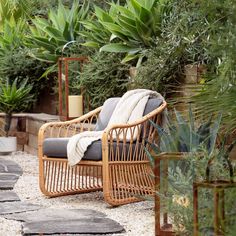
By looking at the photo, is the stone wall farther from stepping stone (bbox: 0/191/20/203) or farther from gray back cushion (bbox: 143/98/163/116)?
gray back cushion (bbox: 143/98/163/116)

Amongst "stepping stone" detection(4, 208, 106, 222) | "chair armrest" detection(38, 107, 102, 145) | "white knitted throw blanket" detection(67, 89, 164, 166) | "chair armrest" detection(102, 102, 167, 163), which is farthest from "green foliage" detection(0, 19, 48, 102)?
"stepping stone" detection(4, 208, 106, 222)

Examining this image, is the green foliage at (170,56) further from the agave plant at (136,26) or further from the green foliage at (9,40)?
the green foliage at (9,40)

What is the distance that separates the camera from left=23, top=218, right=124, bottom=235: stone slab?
14.5ft

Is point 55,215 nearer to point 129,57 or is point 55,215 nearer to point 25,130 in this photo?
point 129,57

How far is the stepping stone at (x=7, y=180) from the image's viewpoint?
6368 mm

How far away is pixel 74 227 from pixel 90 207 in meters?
0.91

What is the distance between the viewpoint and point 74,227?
4539 mm

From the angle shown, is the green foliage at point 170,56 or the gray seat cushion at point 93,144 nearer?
the gray seat cushion at point 93,144

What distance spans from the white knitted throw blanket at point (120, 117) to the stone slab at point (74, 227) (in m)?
0.79

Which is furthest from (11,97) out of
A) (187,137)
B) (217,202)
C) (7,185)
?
(217,202)

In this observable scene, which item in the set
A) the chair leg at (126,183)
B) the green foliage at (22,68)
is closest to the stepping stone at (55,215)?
the chair leg at (126,183)

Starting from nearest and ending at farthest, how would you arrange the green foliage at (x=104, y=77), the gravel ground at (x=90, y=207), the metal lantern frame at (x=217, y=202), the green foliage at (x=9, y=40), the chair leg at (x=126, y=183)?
the metal lantern frame at (x=217, y=202), the gravel ground at (x=90, y=207), the chair leg at (x=126, y=183), the green foliage at (x=104, y=77), the green foliage at (x=9, y=40)

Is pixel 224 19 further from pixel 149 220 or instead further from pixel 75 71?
pixel 75 71

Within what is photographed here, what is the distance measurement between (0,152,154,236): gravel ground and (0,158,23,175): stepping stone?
153mm
